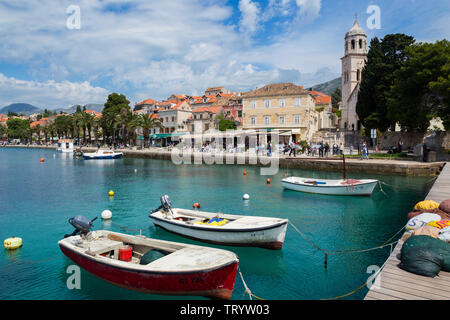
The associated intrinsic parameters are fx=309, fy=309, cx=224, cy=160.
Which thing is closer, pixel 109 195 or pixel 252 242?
pixel 252 242

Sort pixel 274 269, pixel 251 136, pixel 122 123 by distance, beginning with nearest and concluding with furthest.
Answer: pixel 274 269, pixel 251 136, pixel 122 123

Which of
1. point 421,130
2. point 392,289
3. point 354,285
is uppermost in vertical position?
point 421,130

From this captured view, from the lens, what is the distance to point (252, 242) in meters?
11.4

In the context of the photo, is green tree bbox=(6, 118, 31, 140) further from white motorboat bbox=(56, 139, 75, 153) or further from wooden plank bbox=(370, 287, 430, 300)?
wooden plank bbox=(370, 287, 430, 300)

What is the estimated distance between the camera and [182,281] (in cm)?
753

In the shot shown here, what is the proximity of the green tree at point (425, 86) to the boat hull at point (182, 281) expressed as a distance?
104 ft

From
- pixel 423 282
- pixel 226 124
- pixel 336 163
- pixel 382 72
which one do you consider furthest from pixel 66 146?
pixel 423 282

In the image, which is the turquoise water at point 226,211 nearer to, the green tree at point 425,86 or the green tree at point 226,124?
the green tree at point 425,86

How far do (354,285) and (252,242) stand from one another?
3.71 meters

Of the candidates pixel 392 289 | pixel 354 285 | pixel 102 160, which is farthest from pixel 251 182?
pixel 102 160

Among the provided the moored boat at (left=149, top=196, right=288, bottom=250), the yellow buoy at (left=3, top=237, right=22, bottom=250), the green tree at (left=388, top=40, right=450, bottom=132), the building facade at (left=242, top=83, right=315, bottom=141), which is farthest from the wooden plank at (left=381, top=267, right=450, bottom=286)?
the building facade at (left=242, top=83, right=315, bottom=141)

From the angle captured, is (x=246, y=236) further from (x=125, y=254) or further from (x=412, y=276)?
(x=412, y=276)

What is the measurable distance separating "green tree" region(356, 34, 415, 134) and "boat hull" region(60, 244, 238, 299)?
44.2 meters
